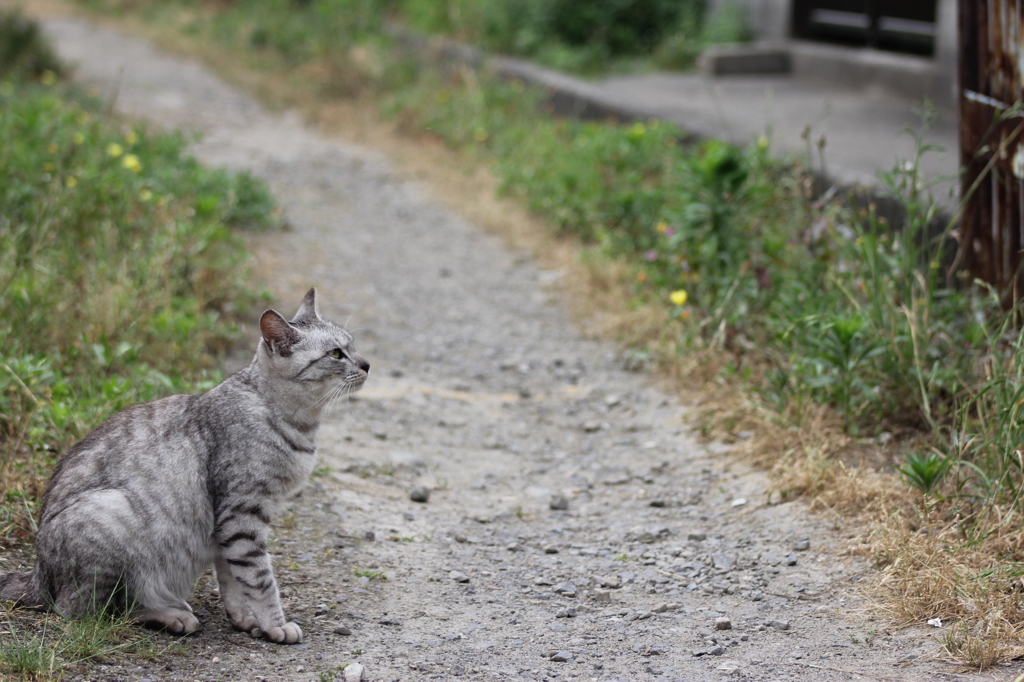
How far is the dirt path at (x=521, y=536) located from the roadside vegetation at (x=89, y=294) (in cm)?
34

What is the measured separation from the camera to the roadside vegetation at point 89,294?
3488 millimetres

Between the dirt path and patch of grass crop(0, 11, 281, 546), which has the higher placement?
patch of grass crop(0, 11, 281, 546)

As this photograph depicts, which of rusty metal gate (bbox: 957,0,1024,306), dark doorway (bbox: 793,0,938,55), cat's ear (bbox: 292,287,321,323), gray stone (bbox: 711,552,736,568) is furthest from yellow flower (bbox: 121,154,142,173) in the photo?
dark doorway (bbox: 793,0,938,55)

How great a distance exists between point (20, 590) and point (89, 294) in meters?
2.14

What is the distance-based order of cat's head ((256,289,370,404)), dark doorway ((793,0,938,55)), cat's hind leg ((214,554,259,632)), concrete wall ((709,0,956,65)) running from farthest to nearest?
concrete wall ((709,0,956,65)) → dark doorway ((793,0,938,55)) → cat's head ((256,289,370,404)) → cat's hind leg ((214,554,259,632))

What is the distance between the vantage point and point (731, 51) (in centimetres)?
1057

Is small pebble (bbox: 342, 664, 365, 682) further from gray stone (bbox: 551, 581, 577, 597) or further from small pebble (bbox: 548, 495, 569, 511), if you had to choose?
small pebble (bbox: 548, 495, 569, 511)

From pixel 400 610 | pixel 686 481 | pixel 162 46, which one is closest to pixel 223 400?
pixel 400 610

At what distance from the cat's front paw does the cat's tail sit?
69 centimetres

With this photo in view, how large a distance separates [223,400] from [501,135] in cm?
624

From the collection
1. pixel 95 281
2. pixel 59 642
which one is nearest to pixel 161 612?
pixel 59 642

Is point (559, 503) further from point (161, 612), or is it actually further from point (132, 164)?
point (132, 164)

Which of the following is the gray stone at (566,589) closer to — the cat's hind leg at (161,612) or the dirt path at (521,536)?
the dirt path at (521,536)

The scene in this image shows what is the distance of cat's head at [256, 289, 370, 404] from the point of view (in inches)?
132
